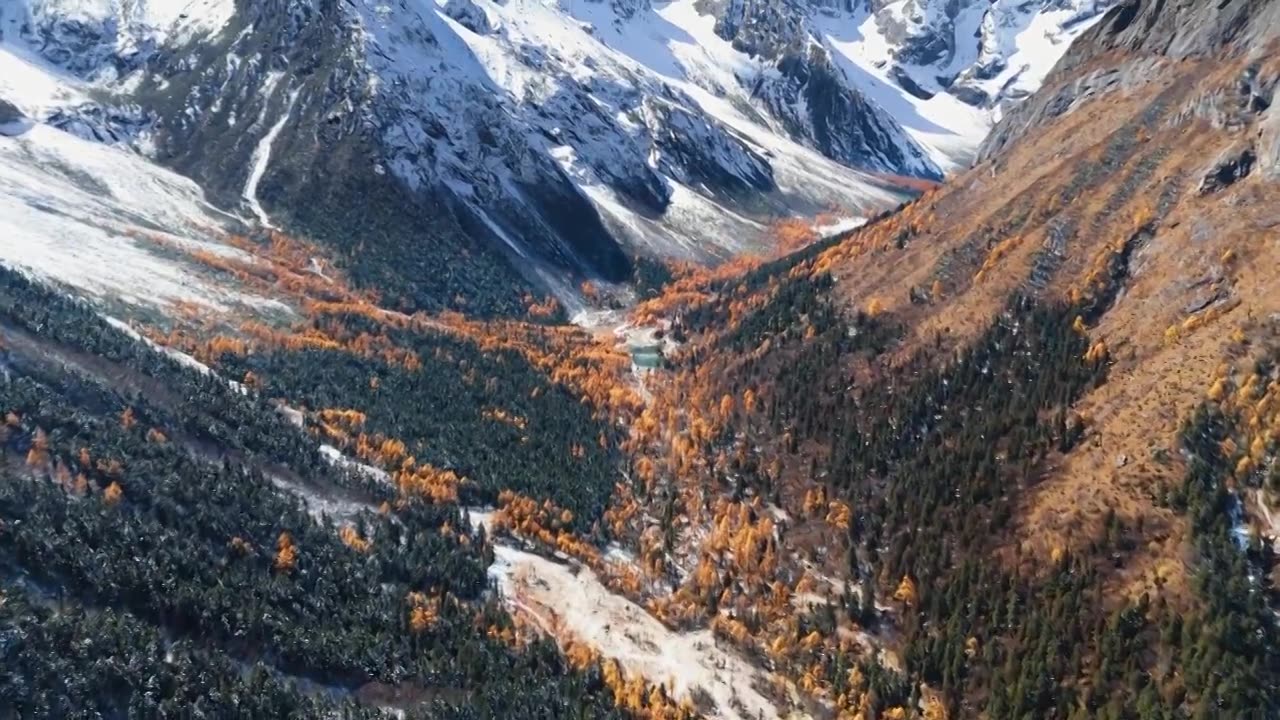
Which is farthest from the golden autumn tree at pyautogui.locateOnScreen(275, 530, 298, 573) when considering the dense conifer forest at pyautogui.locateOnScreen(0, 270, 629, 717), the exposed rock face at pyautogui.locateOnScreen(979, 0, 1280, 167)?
the exposed rock face at pyautogui.locateOnScreen(979, 0, 1280, 167)

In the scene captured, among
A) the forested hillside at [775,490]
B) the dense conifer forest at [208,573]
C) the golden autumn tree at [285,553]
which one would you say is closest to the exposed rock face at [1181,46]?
the forested hillside at [775,490]

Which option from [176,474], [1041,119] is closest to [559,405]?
[176,474]

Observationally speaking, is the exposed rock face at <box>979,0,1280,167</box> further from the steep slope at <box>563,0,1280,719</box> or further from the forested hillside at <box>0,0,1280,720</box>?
the forested hillside at <box>0,0,1280,720</box>

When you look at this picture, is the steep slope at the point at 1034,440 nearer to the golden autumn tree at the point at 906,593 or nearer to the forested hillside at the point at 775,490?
the golden autumn tree at the point at 906,593

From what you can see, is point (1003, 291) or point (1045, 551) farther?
point (1003, 291)

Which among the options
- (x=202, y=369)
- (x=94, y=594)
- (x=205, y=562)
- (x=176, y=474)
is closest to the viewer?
(x=94, y=594)

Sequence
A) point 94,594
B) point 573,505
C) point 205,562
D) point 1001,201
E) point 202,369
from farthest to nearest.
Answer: point 1001,201, point 202,369, point 573,505, point 205,562, point 94,594

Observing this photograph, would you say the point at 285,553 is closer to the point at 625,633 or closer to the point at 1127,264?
the point at 625,633

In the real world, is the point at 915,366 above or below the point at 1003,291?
below

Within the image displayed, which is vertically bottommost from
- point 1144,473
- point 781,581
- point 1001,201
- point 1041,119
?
point 781,581

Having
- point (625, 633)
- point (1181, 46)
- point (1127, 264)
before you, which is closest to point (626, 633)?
point (625, 633)

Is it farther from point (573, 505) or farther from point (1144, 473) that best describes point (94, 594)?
point (1144, 473)
